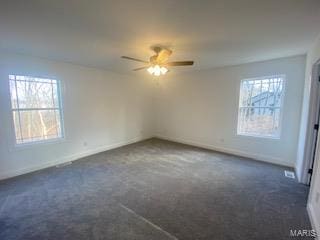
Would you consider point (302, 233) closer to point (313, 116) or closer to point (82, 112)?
point (313, 116)

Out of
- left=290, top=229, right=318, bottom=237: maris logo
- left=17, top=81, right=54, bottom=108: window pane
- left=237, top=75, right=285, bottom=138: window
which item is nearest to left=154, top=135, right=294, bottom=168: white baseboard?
left=237, top=75, right=285, bottom=138: window

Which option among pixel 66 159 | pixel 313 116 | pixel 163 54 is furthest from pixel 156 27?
pixel 66 159

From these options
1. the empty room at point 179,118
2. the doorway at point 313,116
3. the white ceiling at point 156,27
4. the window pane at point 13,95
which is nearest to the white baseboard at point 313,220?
the empty room at point 179,118

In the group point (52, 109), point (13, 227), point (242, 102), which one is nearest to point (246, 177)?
point (242, 102)

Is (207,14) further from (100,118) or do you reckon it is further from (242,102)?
(100,118)

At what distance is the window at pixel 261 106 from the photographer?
13.0 feet

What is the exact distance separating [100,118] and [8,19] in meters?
3.13

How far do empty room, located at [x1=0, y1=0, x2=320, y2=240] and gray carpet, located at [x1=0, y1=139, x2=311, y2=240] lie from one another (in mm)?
19

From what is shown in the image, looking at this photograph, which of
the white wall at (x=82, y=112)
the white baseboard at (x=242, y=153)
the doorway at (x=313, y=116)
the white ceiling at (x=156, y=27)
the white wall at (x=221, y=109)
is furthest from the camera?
the white baseboard at (x=242, y=153)

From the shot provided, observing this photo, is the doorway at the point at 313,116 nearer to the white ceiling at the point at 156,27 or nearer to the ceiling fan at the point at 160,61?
the white ceiling at the point at 156,27

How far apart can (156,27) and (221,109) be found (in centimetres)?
338

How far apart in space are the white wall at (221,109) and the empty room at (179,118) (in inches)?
1.2

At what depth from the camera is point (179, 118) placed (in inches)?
232

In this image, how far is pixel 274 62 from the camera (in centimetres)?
385
